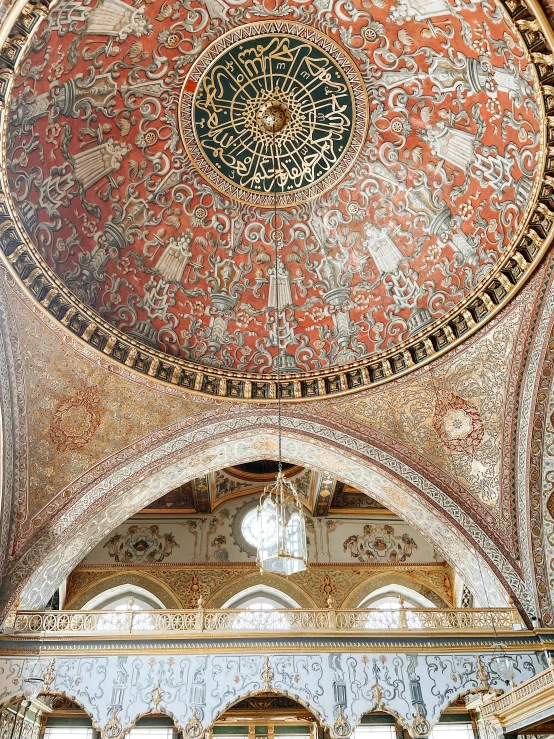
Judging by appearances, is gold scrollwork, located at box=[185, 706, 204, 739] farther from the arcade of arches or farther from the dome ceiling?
the dome ceiling

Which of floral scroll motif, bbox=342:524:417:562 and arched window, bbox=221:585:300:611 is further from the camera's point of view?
floral scroll motif, bbox=342:524:417:562

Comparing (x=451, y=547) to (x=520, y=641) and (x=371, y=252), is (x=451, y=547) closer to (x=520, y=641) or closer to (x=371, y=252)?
(x=520, y=641)

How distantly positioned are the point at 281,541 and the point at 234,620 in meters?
2.91

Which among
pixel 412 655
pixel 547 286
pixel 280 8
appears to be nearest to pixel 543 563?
pixel 412 655

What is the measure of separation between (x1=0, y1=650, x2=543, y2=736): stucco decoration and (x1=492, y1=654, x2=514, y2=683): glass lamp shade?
0.06m

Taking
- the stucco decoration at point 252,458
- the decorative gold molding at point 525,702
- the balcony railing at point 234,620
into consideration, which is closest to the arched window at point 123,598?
the stucco decoration at point 252,458

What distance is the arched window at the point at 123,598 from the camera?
457 inches

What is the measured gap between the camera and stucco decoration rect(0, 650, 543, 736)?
738 cm

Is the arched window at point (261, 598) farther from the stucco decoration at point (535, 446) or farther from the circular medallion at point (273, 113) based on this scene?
the circular medallion at point (273, 113)

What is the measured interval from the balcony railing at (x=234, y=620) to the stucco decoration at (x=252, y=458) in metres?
0.40

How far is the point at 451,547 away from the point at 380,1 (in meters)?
7.49

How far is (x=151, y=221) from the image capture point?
9.80m

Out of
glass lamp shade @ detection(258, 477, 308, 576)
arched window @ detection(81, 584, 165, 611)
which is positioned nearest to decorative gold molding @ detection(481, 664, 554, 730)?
glass lamp shade @ detection(258, 477, 308, 576)

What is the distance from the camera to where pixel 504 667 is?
7.79 metres
